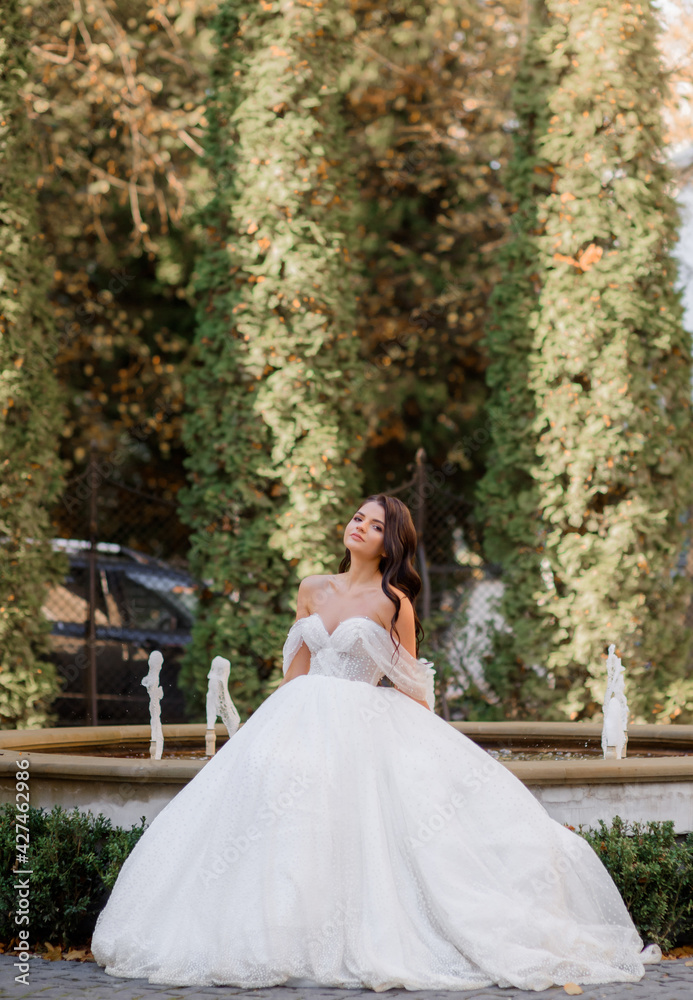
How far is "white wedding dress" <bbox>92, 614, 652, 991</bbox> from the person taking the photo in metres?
4.15

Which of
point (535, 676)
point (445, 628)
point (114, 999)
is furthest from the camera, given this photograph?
point (445, 628)

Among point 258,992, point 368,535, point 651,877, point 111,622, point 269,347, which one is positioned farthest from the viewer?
point 111,622

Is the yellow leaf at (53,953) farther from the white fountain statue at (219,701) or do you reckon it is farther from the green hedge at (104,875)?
the white fountain statue at (219,701)

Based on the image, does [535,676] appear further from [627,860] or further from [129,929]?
[129,929]

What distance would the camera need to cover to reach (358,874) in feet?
14.2

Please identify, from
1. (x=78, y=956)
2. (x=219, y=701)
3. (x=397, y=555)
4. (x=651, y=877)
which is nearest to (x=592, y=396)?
(x=219, y=701)

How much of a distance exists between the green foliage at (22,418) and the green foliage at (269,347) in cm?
123

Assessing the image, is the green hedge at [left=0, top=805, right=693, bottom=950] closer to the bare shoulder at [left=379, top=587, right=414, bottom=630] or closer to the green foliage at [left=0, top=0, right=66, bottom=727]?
the bare shoulder at [left=379, top=587, right=414, bottom=630]

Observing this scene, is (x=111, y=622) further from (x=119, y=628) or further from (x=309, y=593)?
(x=309, y=593)

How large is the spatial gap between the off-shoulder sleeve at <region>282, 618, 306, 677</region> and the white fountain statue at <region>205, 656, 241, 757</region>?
86cm

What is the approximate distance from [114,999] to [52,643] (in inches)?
227

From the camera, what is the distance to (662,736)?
281 inches

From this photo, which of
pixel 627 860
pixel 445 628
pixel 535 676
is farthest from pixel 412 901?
pixel 445 628

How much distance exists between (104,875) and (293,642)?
1314 mm
